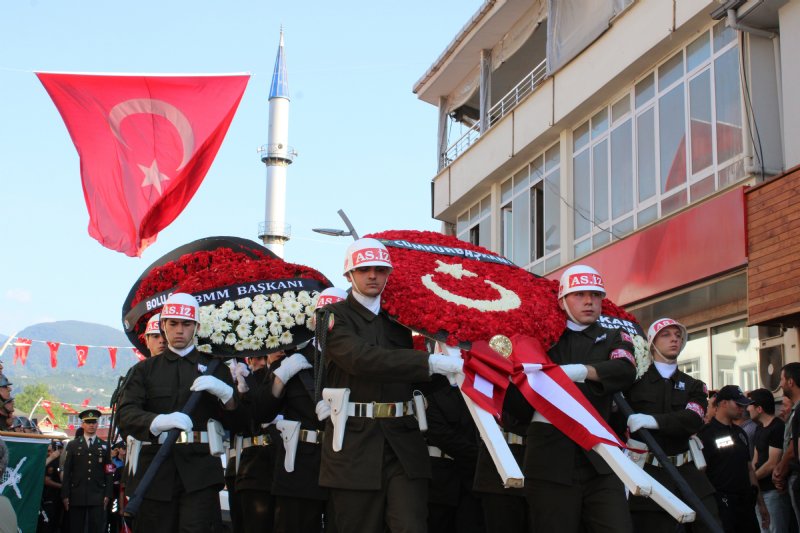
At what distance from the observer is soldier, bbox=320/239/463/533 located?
721 cm

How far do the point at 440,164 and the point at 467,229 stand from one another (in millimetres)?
2957

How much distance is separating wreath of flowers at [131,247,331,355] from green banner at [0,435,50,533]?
3587 millimetres

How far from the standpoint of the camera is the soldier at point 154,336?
10562 millimetres

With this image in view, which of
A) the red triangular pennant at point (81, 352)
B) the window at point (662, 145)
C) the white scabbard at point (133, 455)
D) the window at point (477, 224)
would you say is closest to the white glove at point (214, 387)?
the white scabbard at point (133, 455)

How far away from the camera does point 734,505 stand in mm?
11734

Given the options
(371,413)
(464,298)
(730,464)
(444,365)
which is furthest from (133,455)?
(730,464)

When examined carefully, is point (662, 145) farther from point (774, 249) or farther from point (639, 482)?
point (639, 482)

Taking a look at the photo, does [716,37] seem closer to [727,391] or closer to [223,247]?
[727,391]

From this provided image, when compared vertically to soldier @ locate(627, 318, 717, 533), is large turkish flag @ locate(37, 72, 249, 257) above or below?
above

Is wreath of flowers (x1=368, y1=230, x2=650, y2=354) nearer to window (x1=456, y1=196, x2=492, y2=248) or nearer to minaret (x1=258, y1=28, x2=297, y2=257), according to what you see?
window (x1=456, y1=196, x2=492, y2=248)

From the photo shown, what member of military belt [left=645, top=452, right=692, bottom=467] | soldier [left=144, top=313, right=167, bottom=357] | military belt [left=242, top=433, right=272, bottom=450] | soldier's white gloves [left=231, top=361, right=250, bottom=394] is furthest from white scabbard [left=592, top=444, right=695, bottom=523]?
soldier [left=144, top=313, right=167, bottom=357]

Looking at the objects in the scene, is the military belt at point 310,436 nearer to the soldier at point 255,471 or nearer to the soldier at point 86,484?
the soldier at point 255,471

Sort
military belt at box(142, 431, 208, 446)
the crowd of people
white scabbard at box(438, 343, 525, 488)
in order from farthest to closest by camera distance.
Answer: military belt at box(142, 431, 208, 446), the crowd of people, white scabbard at box(438, 343, 525, 488)

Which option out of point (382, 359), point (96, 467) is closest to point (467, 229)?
point (96, 467)
